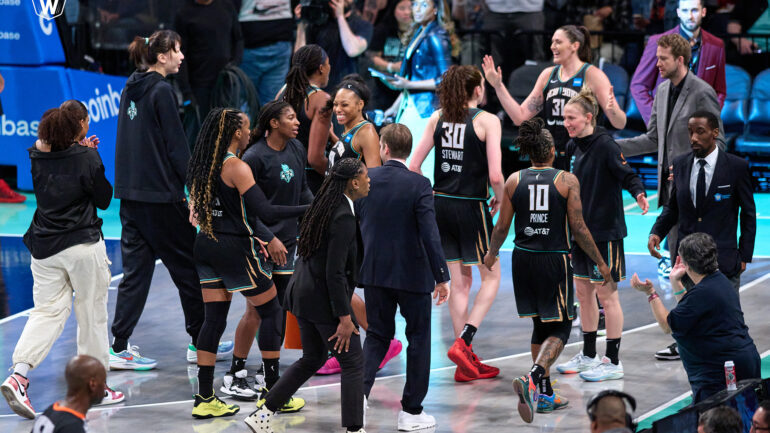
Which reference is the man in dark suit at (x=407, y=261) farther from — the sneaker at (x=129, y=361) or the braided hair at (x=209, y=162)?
the sneaker at (x=129, y=361)

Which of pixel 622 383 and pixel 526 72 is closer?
pixel 622 383

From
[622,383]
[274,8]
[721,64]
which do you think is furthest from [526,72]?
[622,383]

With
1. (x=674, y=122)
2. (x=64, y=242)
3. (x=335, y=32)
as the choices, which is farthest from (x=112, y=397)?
(x=335, y=32)

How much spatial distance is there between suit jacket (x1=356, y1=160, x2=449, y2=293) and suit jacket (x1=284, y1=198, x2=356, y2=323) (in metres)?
0.44

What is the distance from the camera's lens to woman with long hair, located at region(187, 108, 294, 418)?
22.3 ft

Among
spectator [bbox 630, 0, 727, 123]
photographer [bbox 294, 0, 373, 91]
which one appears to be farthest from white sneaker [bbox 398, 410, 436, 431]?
photographer [bbox 294, 0, 373, 91]

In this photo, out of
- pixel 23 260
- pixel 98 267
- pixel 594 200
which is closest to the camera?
pixel 98 267

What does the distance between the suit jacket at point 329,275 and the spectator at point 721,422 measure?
2.06 meters

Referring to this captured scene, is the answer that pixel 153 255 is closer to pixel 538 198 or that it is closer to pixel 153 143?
pixel 153 143

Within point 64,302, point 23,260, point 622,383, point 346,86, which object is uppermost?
point 346,86

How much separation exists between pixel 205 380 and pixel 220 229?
91 centimetres

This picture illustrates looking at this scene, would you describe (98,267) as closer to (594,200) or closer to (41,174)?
(41,174)

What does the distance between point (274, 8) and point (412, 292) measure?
887cm

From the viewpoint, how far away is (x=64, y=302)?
7176mm
